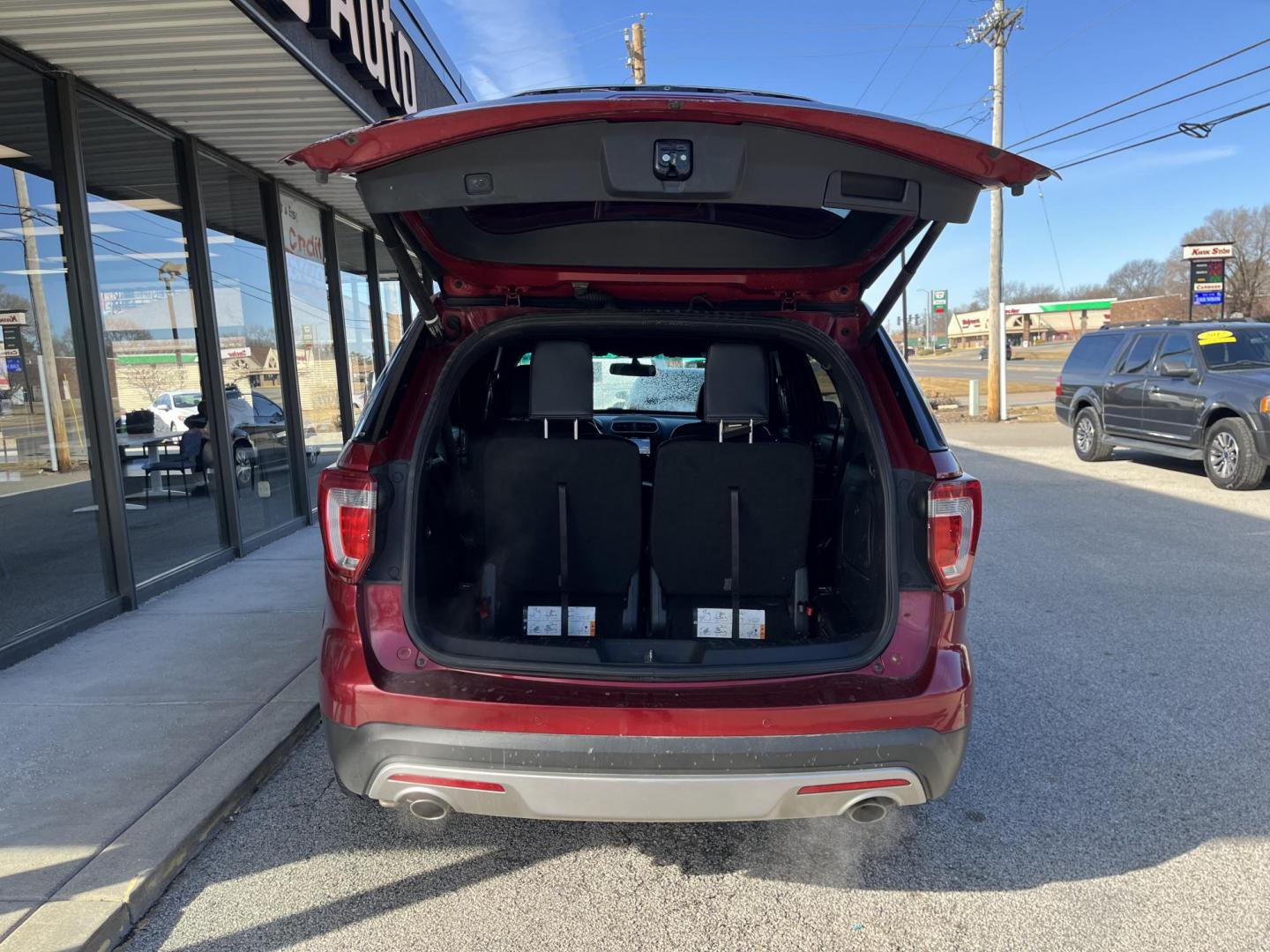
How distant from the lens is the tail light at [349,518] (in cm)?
237

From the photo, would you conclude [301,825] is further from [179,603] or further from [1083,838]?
[179,603]

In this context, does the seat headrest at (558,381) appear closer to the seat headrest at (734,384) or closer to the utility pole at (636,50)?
the seat headrest at (734,384)

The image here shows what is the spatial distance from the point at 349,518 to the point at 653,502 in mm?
1077

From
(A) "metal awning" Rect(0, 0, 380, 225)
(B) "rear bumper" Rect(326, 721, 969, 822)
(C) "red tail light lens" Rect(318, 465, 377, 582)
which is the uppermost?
(A) "metal awning" Rect(0, 0, 380, 225)

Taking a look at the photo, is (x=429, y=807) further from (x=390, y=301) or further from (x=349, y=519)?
(x=390, y=301)

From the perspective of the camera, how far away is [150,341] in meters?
5.96

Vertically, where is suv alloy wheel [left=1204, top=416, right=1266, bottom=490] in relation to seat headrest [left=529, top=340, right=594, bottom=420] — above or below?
below

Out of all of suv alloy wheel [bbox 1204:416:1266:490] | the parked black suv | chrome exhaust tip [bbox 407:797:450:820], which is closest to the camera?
chrome exhaust tip [bbox 407:797:450:820]

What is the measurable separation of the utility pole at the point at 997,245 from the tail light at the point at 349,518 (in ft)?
52.4

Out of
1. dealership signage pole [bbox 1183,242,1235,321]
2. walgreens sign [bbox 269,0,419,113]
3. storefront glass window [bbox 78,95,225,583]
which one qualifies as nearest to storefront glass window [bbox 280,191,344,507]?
storefront glass window [bbox 78,95,225,583]

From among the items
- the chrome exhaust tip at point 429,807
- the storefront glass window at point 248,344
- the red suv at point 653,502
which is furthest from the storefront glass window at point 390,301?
the chrome exhaust tip at point 429,807

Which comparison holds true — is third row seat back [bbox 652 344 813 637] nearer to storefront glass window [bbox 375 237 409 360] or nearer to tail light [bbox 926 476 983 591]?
tail light [bbox 926 476 983 591]

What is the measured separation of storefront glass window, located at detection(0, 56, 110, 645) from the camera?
464 centimetres

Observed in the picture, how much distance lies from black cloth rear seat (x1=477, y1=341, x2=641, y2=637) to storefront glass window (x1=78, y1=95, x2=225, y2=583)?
11.2 ft
